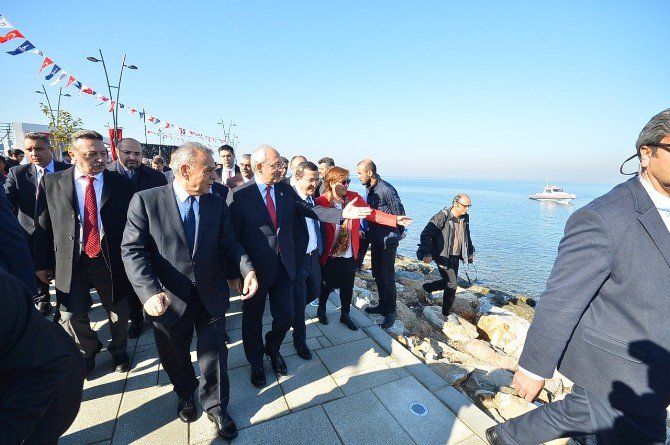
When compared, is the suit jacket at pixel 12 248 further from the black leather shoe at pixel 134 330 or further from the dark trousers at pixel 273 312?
the black leather shoe at pixel 134 330

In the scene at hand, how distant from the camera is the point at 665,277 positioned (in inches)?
59.2

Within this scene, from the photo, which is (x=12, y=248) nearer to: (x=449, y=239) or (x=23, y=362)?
(x=23, y=362)

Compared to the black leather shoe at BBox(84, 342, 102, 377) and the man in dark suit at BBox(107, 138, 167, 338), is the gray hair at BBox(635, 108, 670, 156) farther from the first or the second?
the man in dark suit at BBox(107, 138, 167, 338)

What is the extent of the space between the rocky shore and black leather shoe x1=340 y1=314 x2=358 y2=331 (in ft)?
1.94

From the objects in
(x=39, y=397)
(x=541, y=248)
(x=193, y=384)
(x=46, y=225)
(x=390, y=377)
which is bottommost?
(x=541, y=248)

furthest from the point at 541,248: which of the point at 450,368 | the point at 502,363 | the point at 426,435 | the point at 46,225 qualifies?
the point at 46,225

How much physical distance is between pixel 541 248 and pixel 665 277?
22584mm

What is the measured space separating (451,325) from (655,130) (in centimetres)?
465

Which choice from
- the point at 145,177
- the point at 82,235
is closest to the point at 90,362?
the point at 82,235

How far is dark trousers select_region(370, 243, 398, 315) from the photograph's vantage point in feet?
14.8

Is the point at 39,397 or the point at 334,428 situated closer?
the point at 39,397

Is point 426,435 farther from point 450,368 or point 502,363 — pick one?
point 502,363

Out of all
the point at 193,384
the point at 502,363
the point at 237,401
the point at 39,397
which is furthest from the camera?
the point at 502,363

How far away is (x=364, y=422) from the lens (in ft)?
8.24
